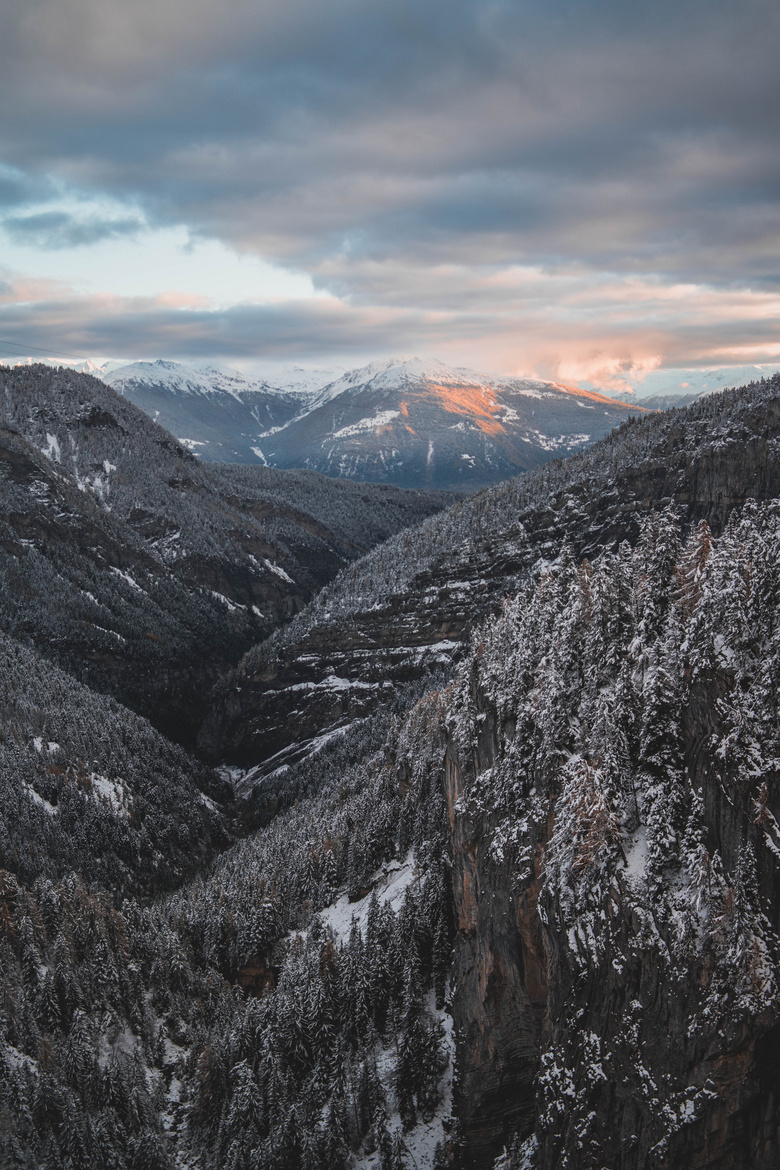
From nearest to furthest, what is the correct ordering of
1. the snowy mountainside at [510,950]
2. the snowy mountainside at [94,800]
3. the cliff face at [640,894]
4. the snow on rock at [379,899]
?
the cliff face at [640,894], the snowy mountainside at [510,950], the snow on rock at [379,899], the snowy mountainside at [94,800]

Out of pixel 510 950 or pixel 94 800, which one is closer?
pixel 510 950

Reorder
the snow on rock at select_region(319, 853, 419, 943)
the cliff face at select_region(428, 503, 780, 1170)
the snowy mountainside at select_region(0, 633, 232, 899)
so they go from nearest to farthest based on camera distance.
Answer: the cliff face at select_region(428, 503, 780, 1170) → the snow on rock at select_region(319, 853, 419, 943) → the snowy mountainside at select_region(0, 633, 232, 899)

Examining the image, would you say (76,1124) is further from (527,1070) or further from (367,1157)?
(527,1070)

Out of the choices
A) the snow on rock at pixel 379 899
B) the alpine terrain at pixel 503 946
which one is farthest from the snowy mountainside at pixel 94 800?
the snow on rock at pixel 379 899

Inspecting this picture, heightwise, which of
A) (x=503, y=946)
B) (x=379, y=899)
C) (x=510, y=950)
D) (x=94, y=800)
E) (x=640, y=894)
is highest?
(x=640, y=894)

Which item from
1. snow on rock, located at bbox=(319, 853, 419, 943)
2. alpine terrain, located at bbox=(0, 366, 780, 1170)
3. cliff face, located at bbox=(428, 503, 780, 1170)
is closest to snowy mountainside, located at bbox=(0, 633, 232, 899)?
alpine terrain, located at bbox=(0, 366, 780, 1170)

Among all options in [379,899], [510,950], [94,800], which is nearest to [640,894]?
[510,950]

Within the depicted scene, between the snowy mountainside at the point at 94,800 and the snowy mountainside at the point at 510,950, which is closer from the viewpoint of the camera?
the snowy mountainside at the point at 510,950

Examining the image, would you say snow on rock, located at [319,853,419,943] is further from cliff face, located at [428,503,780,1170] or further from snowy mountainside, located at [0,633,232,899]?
snowy mountainside, located at [0,633,232,899]

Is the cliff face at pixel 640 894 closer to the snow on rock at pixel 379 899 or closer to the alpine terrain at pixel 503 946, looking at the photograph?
the alpine terrain at pixel 503 946

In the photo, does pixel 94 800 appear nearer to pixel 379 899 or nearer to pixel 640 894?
pixel 379 899

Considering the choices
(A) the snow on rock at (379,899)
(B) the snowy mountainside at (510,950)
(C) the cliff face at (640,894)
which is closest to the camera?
(C) the cliff face at (640,894)
